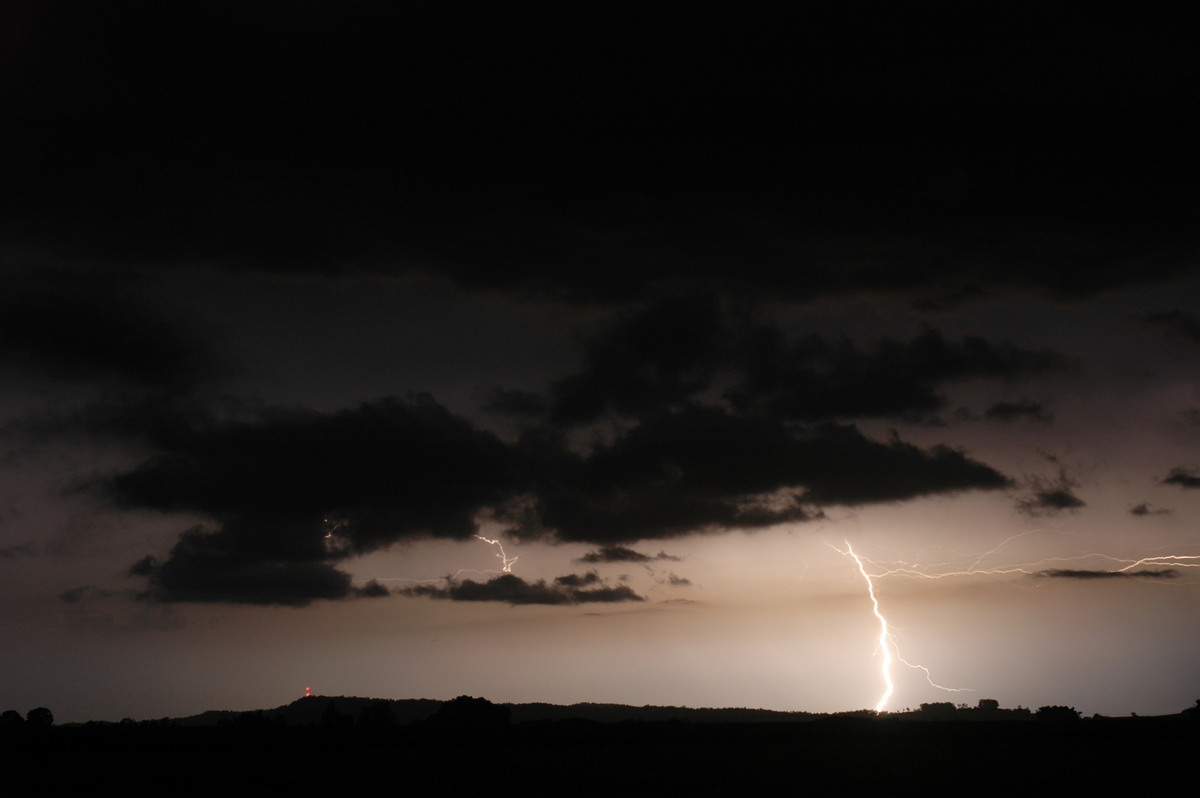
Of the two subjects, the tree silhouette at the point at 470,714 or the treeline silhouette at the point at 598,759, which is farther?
the tree silhouette at the point at 470,714

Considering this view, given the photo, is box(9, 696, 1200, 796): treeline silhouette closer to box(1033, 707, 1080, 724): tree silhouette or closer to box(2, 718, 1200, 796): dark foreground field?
box(2, 718, 1200, 796): dark foreground field

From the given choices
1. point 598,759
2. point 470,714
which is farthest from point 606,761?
point 470,714

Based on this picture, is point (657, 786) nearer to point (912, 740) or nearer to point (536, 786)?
point (536, 786)

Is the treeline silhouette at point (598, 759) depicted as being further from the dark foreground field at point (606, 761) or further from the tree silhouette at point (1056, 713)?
the tree silhouette at point (1056, 713)

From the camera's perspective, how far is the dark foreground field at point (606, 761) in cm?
4434

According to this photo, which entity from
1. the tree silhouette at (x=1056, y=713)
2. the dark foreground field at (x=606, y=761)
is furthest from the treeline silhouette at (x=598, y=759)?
the tree silhouette at (x=1056, y=713)

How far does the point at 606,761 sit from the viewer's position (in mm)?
58500

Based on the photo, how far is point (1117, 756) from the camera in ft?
185

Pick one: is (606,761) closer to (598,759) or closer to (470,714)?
(598,759)

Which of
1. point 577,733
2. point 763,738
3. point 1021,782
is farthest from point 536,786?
point 577,733

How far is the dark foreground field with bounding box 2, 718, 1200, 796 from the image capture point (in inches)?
1746

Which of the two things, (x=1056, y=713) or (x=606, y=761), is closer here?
(x=606, y=761)

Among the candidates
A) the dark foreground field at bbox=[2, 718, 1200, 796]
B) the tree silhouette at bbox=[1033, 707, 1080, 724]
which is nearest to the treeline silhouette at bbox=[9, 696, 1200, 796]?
the dark foreground field at bbox=[2, 718, 1200, 796]

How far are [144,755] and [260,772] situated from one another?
51.9ft
